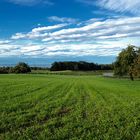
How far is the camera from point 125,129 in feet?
50.0

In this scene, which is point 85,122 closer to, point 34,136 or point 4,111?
point 34,136

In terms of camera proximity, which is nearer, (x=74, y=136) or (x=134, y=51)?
(x=74, y=136)

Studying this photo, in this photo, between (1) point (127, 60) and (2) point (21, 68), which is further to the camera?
(2) point (21, 68)

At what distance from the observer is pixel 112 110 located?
72.3 ft

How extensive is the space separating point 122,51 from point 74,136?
330 ft

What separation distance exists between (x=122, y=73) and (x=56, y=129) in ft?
329

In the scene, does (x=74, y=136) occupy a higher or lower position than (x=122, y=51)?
lower

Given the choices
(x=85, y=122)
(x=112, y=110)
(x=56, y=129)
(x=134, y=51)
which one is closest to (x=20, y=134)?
(x=56, y=129)

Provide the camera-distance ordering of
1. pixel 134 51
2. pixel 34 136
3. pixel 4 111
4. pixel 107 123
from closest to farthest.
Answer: pixel 34 136, pixel 107 123, pixel 4 111, pixel 134 51

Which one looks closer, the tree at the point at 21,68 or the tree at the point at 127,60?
the tree at the point at 127,60

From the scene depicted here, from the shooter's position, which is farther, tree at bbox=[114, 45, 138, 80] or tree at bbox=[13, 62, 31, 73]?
tree at bbox=[13, 62, 31, 73]

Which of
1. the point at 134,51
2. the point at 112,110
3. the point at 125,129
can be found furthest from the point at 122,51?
the point at 125,129

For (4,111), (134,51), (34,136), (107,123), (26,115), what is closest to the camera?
(34,136)

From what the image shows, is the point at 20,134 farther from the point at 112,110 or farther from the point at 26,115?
the point at 112,110
